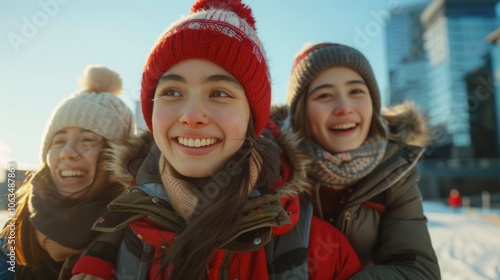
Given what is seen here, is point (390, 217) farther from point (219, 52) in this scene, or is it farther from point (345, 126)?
point (219, 52)

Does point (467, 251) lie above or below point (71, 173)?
below

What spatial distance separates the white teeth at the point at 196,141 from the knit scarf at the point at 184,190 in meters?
0.17

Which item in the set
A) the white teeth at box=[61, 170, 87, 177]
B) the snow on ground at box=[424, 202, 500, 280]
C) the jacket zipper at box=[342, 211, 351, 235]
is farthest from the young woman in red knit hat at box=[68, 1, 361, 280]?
the snow on ground at box=[424, 202, 500, 280]

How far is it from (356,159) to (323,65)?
2.18 ft

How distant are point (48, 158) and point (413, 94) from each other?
230 feet

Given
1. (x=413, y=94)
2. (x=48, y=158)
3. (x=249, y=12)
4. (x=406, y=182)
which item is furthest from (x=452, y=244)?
(x=413, y=94)

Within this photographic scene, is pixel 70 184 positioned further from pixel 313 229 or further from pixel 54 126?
pixel 313 229

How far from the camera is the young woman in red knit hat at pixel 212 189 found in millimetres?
1461

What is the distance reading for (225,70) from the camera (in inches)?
62.2

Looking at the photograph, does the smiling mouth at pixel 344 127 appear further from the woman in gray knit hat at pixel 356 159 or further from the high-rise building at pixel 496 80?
the high-rise building at pixel 496 80

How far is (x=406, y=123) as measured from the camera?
2.58 metres

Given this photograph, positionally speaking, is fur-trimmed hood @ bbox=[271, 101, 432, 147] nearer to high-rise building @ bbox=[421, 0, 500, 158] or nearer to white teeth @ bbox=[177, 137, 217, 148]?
white teeth @ bbox=[177, 137, 217, 148]

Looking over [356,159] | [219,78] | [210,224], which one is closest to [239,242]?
[210,224]

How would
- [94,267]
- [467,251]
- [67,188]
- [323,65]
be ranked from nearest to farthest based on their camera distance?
[94,267], [67,188], [323,65], [467,251]
